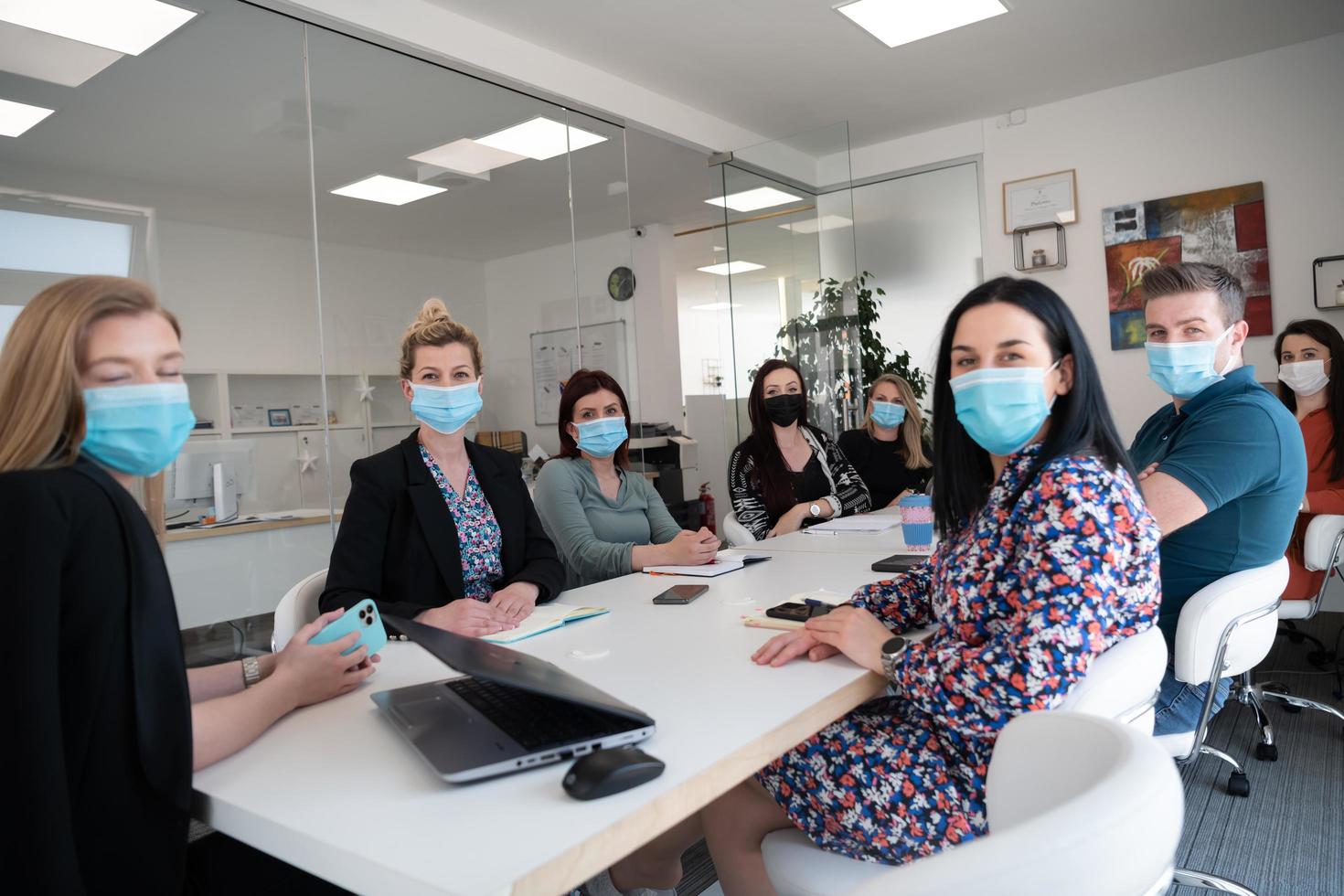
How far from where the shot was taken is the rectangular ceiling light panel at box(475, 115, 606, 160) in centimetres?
454

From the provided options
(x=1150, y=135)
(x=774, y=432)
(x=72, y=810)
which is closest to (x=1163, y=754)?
(x=72, y=810)

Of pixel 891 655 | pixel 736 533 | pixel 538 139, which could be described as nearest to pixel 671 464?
pixel 538 139

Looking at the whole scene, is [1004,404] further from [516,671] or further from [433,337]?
[433,337]

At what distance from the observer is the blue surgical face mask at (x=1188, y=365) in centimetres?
237

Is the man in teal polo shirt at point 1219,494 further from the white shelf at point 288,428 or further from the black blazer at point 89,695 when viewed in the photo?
the white shelf at point 288,428

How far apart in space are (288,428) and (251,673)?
2.46 m

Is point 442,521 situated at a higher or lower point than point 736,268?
lower

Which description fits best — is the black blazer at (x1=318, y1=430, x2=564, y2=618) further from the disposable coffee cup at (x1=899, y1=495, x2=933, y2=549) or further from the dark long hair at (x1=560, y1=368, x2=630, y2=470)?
the disposable coffee cup at (x1=899, y1=495, x2=933, y2=549)

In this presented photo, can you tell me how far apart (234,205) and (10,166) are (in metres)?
→ 0.71

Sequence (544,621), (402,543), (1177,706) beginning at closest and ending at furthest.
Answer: (544,621) < (1177,706) < (402,543)

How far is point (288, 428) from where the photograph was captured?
363cm

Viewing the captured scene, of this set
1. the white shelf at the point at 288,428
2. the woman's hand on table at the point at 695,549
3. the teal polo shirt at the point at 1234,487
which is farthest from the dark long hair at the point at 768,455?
the teal polo shirt at the point at 1234,487

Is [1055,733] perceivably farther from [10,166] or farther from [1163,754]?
[10,166]

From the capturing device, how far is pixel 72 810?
939mm
